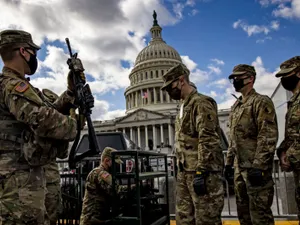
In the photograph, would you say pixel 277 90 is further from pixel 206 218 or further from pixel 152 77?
pixel 152 77

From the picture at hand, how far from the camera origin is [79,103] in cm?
277

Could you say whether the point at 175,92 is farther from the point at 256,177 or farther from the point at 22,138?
the point at 22,138

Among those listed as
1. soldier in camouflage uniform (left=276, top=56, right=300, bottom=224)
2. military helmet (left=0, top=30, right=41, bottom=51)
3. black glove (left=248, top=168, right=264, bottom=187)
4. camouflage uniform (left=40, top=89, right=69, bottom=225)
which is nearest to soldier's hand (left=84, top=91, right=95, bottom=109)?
military helmet (left=0, top=30, right=41, bottom=51)

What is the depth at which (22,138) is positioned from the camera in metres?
2.35

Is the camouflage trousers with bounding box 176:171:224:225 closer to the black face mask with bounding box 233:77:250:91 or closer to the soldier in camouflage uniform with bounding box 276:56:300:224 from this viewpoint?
the soldier in camouflage uniform with bounding box 276:56:300:224

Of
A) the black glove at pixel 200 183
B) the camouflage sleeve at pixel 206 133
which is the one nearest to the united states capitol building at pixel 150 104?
the camouflage sleeve at pixel 206 133

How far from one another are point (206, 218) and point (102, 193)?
1.60m

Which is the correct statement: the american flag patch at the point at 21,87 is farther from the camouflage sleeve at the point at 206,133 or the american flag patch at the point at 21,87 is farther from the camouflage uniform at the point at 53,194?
the camouflage sleeve at the point at 206,133

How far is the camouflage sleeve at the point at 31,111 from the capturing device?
2.24 metres

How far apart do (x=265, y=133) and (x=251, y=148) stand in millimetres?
289

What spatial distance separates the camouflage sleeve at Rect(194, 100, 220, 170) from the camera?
10.2 ft

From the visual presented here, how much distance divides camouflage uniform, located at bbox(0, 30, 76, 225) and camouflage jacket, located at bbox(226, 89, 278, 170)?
213 cm

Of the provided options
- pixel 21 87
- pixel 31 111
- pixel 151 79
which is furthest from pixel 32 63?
pixel 151 79

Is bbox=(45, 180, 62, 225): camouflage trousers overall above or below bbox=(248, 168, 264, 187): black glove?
below
